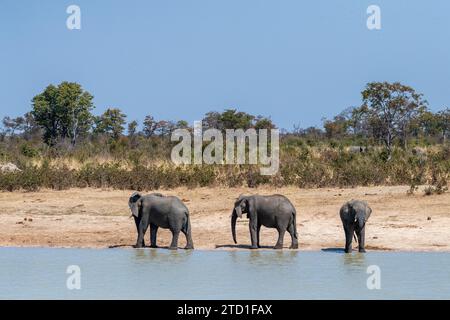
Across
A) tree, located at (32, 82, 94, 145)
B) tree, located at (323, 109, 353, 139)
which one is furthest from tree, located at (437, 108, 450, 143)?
tree, located at (32, 82, 94, 145)

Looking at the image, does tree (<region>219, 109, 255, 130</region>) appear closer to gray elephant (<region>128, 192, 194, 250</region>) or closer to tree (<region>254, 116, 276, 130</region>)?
tree (<region>254, 116, 276, 130</region>)

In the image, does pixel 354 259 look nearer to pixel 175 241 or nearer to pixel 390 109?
pixel 175 241

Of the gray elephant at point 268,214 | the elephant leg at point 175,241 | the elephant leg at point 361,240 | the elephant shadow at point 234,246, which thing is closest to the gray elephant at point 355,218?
the elephant leg at point 361,240

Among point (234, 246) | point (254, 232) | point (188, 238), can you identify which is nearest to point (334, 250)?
point (254, 232)

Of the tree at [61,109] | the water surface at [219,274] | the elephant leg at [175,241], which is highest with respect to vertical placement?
the tree at [61,109]

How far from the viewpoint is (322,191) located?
24703 mm

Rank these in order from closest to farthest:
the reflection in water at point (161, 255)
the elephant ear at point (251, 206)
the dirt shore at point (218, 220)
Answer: the reflection in water at point (161, 255) < the elephant ear at point (251, 206) < the dirt shore at point (218, 220)

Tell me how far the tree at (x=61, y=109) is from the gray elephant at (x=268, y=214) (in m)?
29.3

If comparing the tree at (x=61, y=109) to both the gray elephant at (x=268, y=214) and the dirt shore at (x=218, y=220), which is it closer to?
the dirt shore at (x=218, y=220)

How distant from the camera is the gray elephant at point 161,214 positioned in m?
17.7

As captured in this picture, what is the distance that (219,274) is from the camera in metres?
14.9

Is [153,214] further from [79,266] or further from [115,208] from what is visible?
[115,208]

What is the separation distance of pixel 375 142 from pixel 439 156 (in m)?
10.3

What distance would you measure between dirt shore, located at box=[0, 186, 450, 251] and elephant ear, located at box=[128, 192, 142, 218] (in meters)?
1.30
